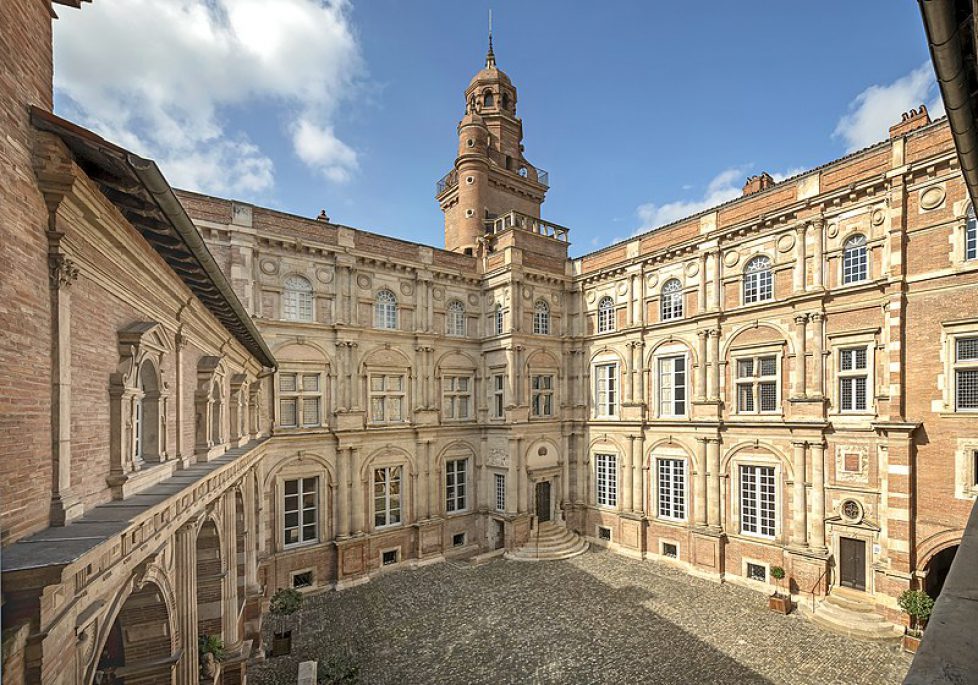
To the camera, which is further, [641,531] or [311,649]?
[641,531]

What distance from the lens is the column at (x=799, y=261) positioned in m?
19.1

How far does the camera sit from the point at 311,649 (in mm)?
15211

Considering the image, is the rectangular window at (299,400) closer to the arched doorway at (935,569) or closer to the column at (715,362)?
the column at (715,362)

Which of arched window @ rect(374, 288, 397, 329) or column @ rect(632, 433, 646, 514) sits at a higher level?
arched window @ rect(374, 288, 397, 329)

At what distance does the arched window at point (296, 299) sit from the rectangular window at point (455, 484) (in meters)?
10.5

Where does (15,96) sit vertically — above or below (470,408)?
above

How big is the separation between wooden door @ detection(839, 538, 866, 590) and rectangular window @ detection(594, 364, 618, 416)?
10.9m

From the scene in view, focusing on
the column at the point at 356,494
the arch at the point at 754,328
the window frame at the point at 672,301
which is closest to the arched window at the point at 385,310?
the column at the point at 356,494

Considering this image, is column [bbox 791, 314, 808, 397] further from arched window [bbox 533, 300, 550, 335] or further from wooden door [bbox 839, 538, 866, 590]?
arched window [bbox 533, 300, 550, 335]

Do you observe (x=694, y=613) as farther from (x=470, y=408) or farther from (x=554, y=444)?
(x=470, y=408)

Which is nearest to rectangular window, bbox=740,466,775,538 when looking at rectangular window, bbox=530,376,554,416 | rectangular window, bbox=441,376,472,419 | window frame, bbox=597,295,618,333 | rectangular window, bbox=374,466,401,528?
window frame, bbox=597,295,618,333

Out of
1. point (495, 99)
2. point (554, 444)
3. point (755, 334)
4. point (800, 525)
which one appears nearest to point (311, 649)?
point (554, 444)

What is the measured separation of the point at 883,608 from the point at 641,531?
31.0 ft

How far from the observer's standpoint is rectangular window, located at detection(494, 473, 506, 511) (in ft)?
80.8
